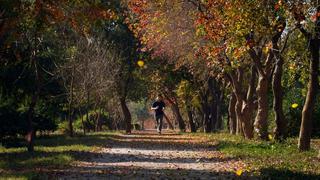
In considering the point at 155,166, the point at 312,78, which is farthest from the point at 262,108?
the point at 155,166

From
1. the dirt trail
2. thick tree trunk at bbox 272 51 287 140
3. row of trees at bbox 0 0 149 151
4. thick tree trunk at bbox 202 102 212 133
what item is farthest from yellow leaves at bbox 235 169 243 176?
thick tree trunk at bbox 202 102 212 133

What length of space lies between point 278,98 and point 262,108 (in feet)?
6.52

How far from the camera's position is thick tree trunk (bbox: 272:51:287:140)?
2205cm

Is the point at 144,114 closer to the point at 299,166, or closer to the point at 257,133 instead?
the point at 257,133

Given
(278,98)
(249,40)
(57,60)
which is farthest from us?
(57,60)

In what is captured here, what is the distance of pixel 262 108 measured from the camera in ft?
79.7

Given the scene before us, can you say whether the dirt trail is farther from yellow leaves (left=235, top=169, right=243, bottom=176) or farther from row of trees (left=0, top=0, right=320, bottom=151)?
row of trees (left=0, top=0, right=320, bottom=151)

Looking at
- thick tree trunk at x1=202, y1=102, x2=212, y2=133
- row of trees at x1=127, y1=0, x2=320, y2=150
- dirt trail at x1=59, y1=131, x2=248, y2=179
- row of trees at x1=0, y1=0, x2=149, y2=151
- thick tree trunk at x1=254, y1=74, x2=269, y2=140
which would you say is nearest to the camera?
dirt trail at x1=59, y1=131, x2=248, y2=179

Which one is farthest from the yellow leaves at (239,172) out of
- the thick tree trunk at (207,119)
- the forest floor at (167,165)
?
the thick tree trunk at (207,119)

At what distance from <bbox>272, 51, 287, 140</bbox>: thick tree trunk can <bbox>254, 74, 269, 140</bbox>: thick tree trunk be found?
1.22 meters

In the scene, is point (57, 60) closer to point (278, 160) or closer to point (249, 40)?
point (249, 40)

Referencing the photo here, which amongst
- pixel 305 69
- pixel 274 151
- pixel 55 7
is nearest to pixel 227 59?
pixel 305 69

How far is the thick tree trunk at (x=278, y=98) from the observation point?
22045 mm

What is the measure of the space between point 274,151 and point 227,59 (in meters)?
7.60
